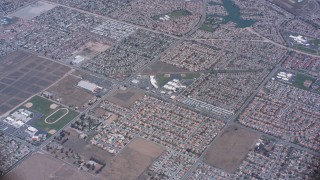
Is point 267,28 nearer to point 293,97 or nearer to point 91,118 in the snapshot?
point 293,97

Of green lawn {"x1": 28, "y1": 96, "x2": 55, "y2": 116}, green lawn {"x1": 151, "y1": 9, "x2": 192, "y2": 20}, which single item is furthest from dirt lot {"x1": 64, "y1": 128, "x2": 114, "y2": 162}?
green lawn {"x1": 151, "y1": 9, "x2": 192, "y2": 20}

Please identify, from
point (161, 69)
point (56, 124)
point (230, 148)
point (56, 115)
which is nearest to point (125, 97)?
point (161, 69)

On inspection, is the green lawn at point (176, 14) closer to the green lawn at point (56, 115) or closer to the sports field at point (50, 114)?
the sports field at point (50, 114)

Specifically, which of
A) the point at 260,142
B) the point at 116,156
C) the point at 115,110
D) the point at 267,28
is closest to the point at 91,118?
the point at 115,110

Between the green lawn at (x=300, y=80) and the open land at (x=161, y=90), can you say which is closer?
the open land at (x=161, y=90)

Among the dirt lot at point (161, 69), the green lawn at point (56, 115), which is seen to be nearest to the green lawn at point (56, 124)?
the green lawn at point (56, 115)

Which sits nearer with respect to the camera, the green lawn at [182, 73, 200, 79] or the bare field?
the green lawn at [182, 73, 200, 79]

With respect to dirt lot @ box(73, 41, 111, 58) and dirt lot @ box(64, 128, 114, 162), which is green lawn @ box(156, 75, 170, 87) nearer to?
dirt lot @ box(73, 41, 111, 58)
